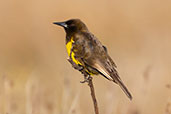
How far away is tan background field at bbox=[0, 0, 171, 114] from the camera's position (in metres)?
9.01

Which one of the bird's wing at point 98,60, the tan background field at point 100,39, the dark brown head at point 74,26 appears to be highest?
the tan background field at point 100,39

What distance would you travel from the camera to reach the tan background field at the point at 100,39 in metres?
9.01

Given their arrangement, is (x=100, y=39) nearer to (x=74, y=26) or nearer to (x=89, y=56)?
(x=74, y=26)

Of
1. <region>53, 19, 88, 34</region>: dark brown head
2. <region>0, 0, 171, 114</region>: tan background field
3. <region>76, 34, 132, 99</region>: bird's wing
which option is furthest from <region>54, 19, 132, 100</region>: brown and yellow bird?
<region>0, 0, 171, 114</region>: tan background field

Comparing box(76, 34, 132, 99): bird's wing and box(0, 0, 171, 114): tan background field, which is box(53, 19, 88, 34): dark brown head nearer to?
box(76, 34, 132, 99): bird's wing

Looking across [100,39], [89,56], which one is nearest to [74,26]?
[89,56]

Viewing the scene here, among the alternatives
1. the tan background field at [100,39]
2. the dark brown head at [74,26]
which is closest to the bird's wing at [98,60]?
the dark brown head at [74,26]

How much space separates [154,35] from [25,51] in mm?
2221

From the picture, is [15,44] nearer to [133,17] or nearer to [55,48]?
[55,48]

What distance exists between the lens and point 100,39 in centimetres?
1176

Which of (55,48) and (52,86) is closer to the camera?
(52,86)

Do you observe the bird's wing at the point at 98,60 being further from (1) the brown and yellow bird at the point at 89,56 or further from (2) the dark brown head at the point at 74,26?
(2) the dark brown head at the point at 74,26

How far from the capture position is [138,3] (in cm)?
1256

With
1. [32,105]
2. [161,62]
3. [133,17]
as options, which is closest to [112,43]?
[133,17]
